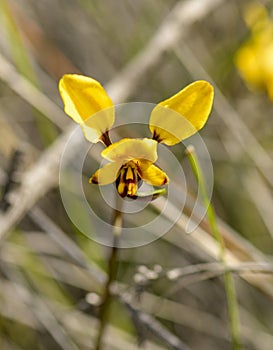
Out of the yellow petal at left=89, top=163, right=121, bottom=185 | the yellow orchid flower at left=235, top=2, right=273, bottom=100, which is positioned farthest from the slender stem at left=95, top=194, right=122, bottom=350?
the yellow orchid flower at left=235, top=2, right=273, bottom=100

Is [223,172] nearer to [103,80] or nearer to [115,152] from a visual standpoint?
[103,80]

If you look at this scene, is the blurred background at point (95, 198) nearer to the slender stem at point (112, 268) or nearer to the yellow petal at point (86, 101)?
the slender stem at point (112, 268)

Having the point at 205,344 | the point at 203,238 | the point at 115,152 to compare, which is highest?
the point at 115,152

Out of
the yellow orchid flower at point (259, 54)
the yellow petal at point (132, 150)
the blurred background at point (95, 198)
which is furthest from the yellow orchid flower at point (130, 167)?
the yellow orchid flower at point (259, 54)

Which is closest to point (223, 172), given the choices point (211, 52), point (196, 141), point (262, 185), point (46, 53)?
point (262, 185)

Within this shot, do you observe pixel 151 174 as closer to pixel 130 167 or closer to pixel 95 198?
pixel 130 167

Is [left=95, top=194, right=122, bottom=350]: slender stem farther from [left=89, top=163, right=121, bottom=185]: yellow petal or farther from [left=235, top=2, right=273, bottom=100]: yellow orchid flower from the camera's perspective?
[left=235, top=2, right=273, bottom=100]: yellow orchid flower
